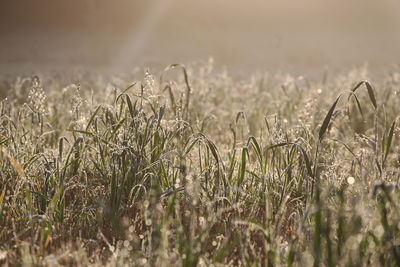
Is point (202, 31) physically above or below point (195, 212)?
above

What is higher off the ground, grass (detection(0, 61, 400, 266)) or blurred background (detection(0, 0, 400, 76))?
blurred background (detection(0, 0, 400, 76))

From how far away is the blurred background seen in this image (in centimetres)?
1333

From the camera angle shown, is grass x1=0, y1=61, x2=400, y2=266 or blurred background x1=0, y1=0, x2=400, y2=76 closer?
grass x1=0, y1=61, x2=400, y2=266

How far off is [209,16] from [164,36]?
3.24 m

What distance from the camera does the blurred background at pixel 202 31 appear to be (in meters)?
13.3

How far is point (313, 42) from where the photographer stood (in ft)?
50.6

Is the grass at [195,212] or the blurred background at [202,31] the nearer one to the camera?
the grass at [195,212]

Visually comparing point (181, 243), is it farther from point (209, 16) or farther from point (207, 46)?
point (209, 16)

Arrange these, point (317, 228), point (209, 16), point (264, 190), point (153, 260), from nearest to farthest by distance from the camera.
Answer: point (317, 228) → point (153, 260) → point (264, 190) → point (209, 16)

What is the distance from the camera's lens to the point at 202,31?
696 inches

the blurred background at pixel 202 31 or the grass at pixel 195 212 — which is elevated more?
the blurred background at pixel 202 31

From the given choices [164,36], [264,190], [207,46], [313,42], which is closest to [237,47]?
Result: [207,46]

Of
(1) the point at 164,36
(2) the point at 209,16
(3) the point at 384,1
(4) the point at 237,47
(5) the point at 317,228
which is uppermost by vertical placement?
(3) the point at 384,1

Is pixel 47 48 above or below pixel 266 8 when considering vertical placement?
below
